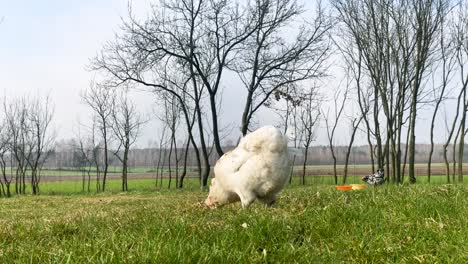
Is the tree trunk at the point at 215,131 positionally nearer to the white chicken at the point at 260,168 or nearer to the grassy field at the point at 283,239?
the white chicken at the point at 260,168

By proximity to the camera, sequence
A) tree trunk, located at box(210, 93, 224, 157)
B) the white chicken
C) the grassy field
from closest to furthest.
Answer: the grassy field
the white chicken
tree trunk, located at box(210, 93, 224, 157)

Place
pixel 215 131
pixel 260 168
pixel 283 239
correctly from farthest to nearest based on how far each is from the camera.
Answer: pixel 215 131
pixel 260 168
pixel 283 239

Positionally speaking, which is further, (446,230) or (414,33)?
(414,33)

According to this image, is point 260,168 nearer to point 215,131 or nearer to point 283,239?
point 283,239

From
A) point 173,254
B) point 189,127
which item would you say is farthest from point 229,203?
point 189,127

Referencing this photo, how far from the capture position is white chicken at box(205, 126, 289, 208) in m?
Result: 5.42

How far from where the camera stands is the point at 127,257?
2.52 meters

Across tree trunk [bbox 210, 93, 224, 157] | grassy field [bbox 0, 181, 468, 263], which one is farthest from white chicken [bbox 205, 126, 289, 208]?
tree trunk [bbox 210, 93, 224, 157]

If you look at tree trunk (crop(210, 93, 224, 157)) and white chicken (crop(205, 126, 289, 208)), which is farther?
tree trunk (crop(210, 93, 224, 157))

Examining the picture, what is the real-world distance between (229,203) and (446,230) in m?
3.12

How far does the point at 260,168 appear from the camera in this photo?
5414 millimetres

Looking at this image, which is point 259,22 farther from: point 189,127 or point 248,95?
point 189,127

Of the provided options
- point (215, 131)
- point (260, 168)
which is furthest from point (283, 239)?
point (215, 131)

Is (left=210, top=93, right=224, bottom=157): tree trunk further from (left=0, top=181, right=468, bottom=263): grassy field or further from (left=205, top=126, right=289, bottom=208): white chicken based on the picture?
(left=0, top=181, right=468, bottom=263): grassy field
